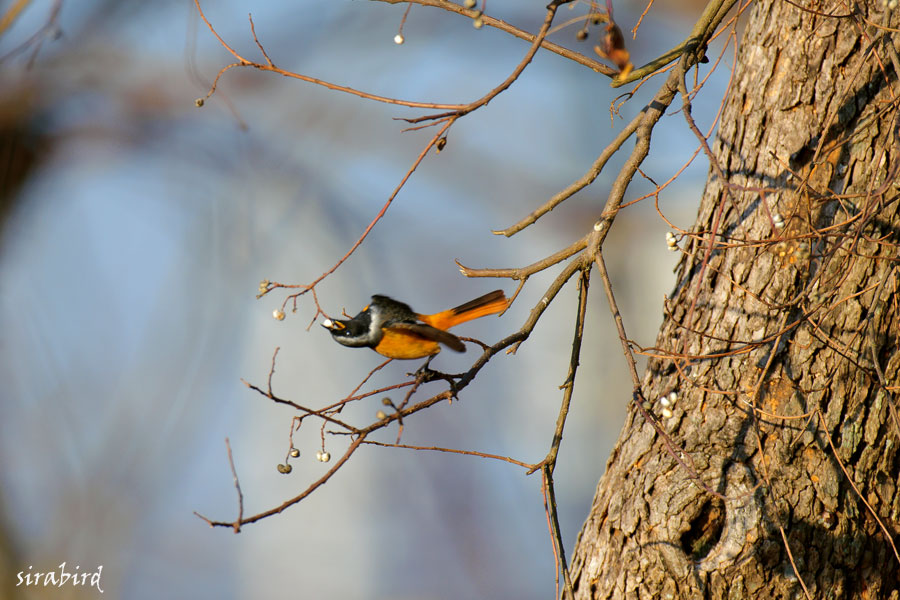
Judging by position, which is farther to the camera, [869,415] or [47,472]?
[47,472]

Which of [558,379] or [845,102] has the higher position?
[558,379]

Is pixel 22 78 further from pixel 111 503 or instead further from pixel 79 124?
pixel 111 503

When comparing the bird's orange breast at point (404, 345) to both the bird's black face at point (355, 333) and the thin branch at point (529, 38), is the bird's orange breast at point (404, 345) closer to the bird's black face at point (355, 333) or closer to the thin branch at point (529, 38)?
the bird's black face at point (355, 333)

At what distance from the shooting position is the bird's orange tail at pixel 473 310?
7.55 ft

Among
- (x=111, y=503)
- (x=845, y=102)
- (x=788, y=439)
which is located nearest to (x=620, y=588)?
(x=788, y=439)

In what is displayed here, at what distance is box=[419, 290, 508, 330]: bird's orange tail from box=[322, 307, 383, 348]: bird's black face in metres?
0.22

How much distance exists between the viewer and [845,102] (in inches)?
85.3

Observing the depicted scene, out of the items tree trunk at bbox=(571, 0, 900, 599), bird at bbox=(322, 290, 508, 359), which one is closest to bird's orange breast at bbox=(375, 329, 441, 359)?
bird at bbox=(322, 290, 508, 359)

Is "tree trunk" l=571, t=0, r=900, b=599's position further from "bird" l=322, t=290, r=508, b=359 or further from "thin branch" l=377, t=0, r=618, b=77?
"bird" l=322, t=290, r=508, b=359

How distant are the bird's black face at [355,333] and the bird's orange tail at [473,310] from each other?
22 cm

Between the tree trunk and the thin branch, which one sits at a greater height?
the thin branch

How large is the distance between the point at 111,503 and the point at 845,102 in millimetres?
4438

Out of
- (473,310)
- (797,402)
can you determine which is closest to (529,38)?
(473,310)

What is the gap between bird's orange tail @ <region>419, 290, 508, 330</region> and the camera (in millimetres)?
2303
